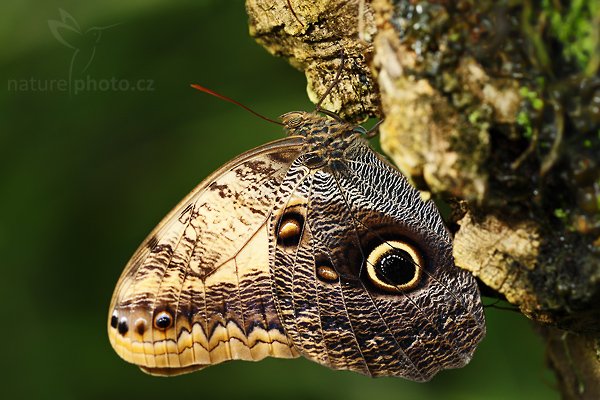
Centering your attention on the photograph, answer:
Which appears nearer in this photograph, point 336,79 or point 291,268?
point 336,79

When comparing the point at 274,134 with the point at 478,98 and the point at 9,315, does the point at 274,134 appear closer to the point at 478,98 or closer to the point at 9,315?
the point at 9,315

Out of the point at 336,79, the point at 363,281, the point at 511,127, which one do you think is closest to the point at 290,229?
the point at 363,281

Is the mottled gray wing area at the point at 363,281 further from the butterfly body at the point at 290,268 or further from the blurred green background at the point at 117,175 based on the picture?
the blurred green background at the point at 117,175

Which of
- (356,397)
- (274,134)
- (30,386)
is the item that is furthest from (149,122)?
(356,397)

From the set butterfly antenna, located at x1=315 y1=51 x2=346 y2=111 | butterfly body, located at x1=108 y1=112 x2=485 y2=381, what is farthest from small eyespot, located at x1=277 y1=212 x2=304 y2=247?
butterfly antenna, located at x1=315 y1=51 x2=346 y2=111

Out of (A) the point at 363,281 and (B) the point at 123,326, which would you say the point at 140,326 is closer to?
(B) the point at 123,326

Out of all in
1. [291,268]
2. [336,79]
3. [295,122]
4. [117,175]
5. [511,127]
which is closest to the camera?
[511,127]
